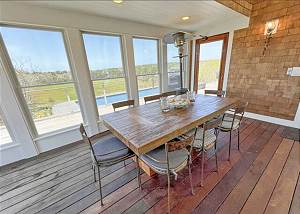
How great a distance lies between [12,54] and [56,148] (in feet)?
5.43

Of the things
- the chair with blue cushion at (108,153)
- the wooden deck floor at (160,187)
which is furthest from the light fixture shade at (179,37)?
the wooden deck floor at (160,187)

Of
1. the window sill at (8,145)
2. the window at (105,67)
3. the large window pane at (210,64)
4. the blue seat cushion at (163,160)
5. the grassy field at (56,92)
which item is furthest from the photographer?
the large window pane at (210,64)

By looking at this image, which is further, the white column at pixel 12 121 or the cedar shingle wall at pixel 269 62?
the cedar shingle wall at pixel 269 62

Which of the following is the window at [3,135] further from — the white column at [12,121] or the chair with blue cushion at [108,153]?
the chair with blue cushion at [108,153]

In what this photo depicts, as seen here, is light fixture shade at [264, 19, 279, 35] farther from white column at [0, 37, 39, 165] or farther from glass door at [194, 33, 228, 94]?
white column at [0, 37, 39, 165]

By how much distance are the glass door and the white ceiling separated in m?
0.68

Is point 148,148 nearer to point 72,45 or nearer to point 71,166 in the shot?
point 71,166

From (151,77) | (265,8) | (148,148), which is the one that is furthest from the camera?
(151,77)

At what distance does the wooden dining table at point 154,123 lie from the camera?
4.00 feet

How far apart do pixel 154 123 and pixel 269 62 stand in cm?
302

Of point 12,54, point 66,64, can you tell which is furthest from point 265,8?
point 12,54

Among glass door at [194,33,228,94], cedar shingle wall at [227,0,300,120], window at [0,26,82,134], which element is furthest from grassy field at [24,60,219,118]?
cedar shingle wall at [227,0,300,120]

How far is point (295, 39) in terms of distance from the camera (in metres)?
2.50

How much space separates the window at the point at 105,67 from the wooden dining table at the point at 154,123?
1.18 m
